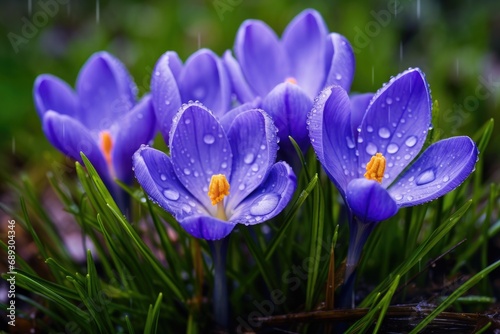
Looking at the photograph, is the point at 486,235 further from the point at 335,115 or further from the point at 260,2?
the point at 260,2

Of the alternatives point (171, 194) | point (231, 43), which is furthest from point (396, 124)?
point (231, 43)

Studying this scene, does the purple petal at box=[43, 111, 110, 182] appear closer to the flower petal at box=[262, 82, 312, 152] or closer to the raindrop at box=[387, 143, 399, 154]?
the flower petal at box=[262, 82, 312, 152]

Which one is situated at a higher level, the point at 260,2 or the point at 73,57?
the point at 260,2

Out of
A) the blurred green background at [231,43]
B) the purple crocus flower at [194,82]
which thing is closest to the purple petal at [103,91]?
the purple crocus flower at [194,82]

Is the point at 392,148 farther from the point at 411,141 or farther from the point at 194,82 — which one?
the point at 194,82

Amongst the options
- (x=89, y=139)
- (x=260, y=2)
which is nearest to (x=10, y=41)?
(x=260, y=2)

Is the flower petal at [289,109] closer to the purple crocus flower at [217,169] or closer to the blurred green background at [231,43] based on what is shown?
the purple crocus flower at [217,169]

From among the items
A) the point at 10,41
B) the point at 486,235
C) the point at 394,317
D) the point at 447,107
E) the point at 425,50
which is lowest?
the point at 394,317
